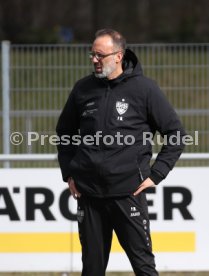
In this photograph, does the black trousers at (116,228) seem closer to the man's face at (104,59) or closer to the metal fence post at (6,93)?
the man's face at (104,59)

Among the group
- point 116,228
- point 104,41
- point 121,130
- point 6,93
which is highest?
point 104,41

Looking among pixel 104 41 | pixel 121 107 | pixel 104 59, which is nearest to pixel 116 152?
pixel 121 107

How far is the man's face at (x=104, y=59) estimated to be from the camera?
5812 mm

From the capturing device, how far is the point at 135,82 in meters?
5.91

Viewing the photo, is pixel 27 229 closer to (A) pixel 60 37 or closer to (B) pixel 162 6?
(A) pixel 60 37

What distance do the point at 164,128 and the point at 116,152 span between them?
361 millimetres

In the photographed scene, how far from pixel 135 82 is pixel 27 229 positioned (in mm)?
2210

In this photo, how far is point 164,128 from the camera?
594 cm

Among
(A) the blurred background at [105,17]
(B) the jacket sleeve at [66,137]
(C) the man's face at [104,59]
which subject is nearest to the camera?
(C) the man's face at [104,59]

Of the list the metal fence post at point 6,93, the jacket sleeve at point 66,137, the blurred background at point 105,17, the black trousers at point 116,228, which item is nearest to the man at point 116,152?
the black trousers at point 116,228

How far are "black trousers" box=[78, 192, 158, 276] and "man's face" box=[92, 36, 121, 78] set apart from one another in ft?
2.66

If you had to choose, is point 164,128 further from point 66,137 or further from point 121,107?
point 66,137

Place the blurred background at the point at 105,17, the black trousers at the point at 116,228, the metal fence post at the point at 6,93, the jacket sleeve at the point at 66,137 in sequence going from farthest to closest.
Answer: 1. the blurred background at the point at 105,17
2. the metal fence post at the point at 6,93
3. the jacket sleeve at the point at 66,137
4. the black trousers at the point at 116,228

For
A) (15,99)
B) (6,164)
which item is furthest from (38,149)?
(6,164)
